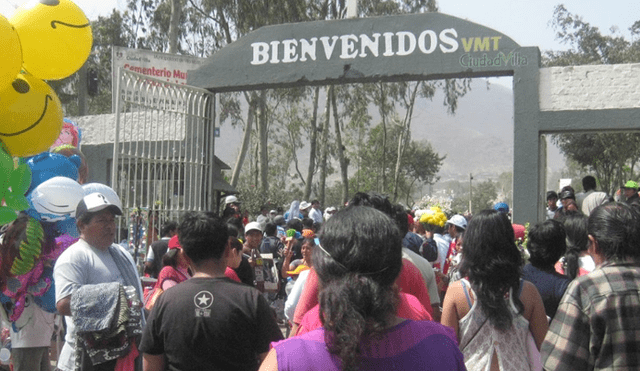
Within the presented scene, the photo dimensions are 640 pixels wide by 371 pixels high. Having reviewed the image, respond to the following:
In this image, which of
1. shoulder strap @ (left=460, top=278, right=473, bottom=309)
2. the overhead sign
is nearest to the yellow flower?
shoulder strap @ (left=460, top=278, right=473, bottom=309)

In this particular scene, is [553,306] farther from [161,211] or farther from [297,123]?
[297,123]

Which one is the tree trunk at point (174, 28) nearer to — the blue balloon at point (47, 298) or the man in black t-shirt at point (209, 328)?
the blue balloon at point (47, 298)

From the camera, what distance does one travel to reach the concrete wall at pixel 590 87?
31.3 ft

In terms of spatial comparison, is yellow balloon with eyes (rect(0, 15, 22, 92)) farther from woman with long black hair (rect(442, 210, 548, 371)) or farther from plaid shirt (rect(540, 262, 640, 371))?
plaid shirt (rect(540, 262, 640, 371))

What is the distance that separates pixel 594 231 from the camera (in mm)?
3059

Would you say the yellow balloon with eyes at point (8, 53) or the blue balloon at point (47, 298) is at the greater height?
the yellow balloon with eyes at point (8, 53)

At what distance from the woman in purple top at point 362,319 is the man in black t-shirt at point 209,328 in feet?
4.17

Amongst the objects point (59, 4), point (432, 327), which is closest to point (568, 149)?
point (59, 4)

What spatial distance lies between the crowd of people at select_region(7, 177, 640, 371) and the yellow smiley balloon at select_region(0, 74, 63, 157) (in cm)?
108

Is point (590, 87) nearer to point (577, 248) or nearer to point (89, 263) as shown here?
point (577, 248)

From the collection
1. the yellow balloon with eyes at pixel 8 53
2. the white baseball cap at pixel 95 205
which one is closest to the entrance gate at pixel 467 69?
the yellow balloon with eyes at pixel 8 53

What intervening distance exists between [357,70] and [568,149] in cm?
2425

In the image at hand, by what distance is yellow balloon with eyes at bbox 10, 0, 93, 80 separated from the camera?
5.24 m

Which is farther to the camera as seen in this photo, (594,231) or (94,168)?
(94,168)
